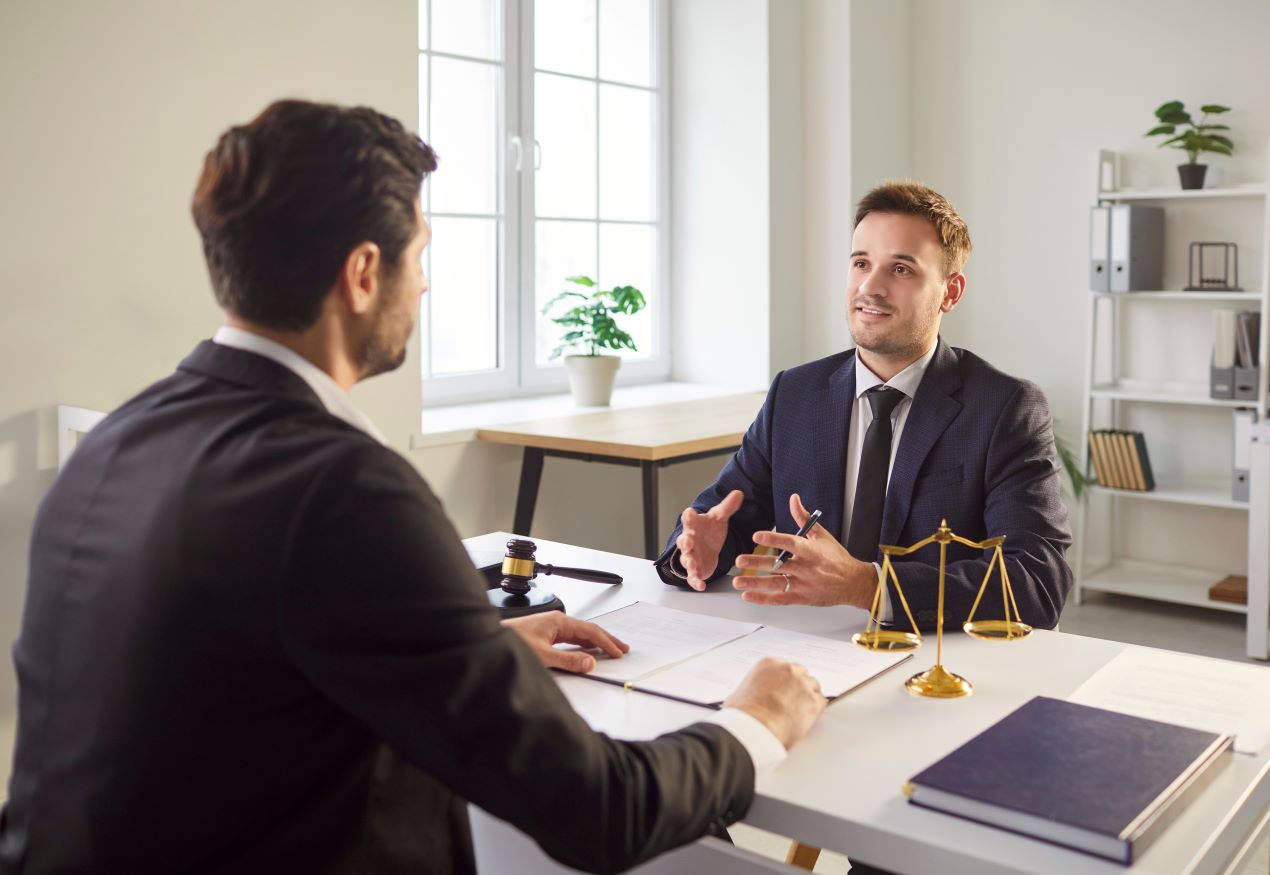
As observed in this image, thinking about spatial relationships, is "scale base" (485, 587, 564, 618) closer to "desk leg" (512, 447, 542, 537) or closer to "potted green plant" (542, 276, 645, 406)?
"desk leg" (512, 447, 542, 537)

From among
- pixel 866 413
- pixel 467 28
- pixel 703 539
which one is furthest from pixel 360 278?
pixel 467 28

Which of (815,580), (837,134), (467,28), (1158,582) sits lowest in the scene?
(1158,582)

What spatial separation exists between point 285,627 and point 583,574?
1093 mm

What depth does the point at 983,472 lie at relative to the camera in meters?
2.01

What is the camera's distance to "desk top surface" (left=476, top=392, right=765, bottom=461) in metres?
3.36

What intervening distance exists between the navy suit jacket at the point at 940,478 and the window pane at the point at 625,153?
8.26 ft

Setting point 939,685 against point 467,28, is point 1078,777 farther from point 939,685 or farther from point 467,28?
point 467,28

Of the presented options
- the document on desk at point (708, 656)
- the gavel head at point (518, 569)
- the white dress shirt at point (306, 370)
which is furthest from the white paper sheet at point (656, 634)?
the white dress shirt at point (306, 370)

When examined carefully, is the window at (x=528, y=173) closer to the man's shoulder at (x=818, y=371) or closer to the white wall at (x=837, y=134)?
the white wall at (x=837, y=134)

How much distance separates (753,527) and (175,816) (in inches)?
55.2

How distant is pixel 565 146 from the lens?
4453mm

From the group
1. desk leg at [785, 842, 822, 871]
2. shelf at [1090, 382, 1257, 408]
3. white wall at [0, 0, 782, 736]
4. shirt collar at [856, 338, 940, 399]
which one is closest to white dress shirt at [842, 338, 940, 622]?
shirt collar at [856, 338, 940, 399]

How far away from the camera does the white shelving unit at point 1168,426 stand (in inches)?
171

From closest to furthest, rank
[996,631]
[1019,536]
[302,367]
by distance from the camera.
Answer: [302,367], [996,631], [1019,536]
